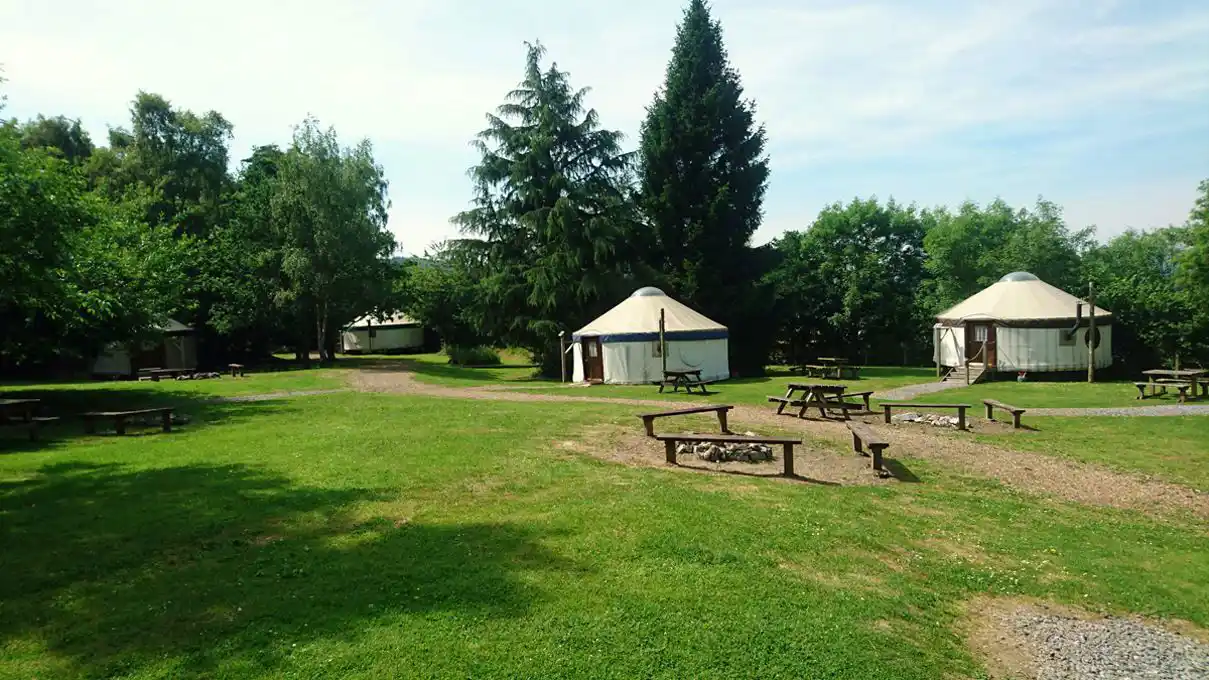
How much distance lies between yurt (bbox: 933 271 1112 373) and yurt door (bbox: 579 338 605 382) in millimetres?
14148

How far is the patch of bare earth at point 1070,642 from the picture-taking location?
4574mm

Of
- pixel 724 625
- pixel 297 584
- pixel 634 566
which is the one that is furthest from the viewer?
pixel 634 566

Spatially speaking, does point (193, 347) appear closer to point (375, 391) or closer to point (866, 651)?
point (375, 391)

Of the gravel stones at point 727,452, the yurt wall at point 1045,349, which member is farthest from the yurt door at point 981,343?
the gravel stones at point 727,452

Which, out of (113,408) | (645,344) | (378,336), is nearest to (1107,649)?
(113,408)

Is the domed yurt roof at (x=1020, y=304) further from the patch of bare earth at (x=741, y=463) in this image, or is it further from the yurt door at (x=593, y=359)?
the patch of bare earth at (x=741, y=463)

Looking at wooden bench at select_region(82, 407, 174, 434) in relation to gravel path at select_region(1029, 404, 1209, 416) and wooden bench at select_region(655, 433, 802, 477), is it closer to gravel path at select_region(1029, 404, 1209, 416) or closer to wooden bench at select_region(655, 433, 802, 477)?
wooden bench at select_region(655, 433, 802, 477)

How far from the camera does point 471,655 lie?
436 centimetres

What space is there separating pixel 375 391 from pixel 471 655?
64.3ft

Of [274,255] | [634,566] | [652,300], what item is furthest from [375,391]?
[634,566]

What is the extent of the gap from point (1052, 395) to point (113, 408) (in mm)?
25294

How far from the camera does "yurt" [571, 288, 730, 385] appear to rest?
26.4 metres

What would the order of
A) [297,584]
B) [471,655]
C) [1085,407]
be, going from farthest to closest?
[1085,407] < [297,584] < [471,655]

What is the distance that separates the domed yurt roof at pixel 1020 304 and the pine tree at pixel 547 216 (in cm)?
1482
